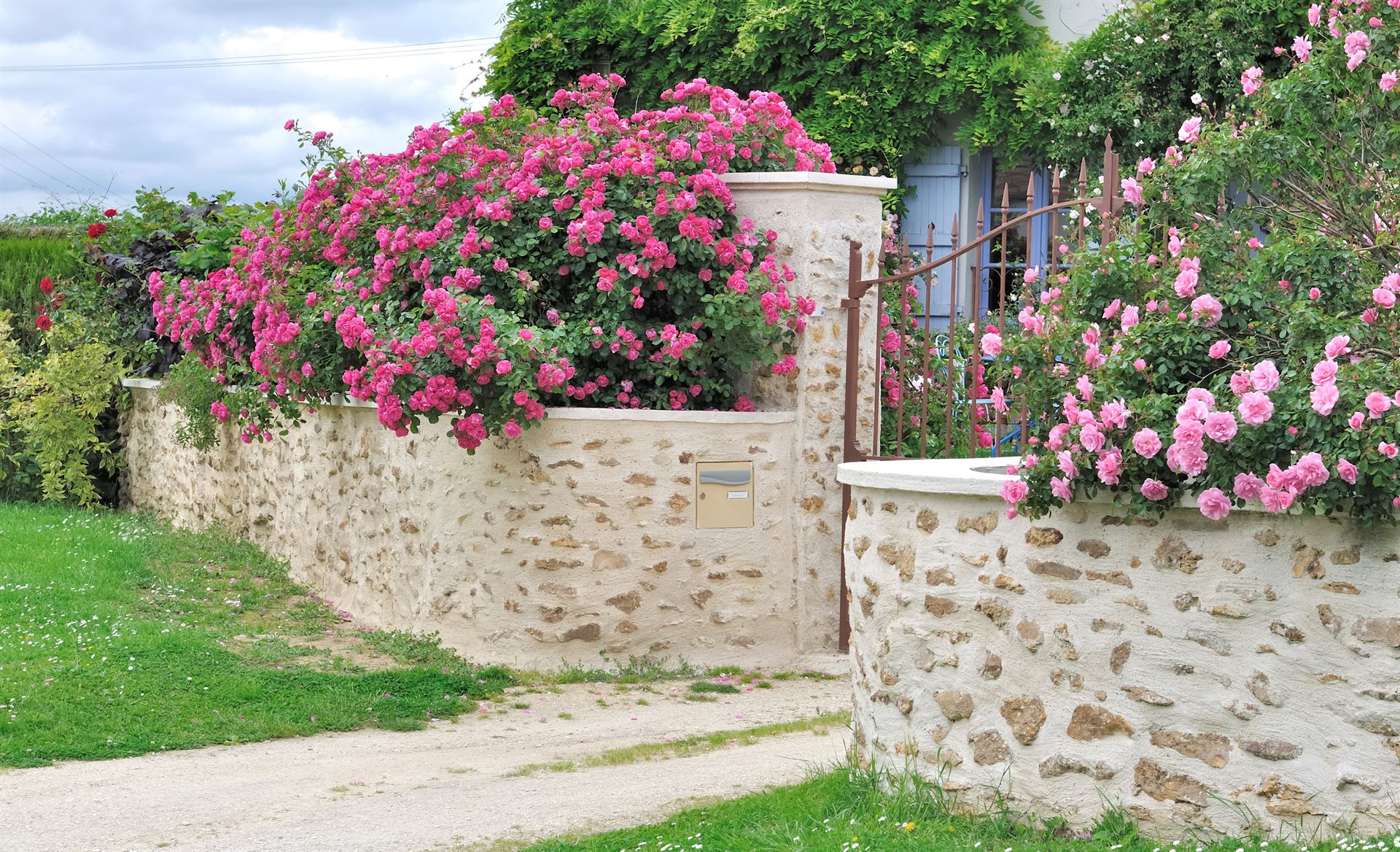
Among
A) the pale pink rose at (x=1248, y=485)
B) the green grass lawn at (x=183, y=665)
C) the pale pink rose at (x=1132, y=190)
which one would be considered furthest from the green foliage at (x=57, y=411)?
the pale pink rose at (x=1248, y=485)

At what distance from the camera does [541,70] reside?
50.6ft

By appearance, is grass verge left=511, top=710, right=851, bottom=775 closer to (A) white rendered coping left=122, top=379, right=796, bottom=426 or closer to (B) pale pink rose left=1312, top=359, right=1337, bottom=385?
(A) white rendered coping left=122, top=379, right=796, bottom=426

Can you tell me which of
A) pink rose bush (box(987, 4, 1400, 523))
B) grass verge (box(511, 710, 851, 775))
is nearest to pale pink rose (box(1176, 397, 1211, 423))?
pink rose bush (box(987, 4, 1400, 523))

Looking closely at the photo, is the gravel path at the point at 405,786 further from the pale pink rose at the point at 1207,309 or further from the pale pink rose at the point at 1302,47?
the pale pink rose at the point at 1302,47

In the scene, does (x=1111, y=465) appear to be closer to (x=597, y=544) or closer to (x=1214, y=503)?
(x=1214, y=503)

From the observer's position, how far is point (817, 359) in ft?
25.4

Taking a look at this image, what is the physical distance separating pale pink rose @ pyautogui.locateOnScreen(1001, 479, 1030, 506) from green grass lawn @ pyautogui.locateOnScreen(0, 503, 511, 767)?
3.25m

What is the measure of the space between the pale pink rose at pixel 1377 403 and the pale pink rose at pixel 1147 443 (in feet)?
1.89

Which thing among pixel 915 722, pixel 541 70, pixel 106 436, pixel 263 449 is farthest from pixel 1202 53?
pixel 106 436

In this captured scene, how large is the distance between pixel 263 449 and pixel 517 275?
395 cm

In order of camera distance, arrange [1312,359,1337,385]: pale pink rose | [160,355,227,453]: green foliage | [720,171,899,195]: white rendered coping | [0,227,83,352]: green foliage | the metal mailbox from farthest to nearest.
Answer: [0,227,83,352]: green foliage < [160,355,227,453]: green foliage < [720,171,899,195]: white rendered coping < the metal mailbox < [1312,359,1337,385]: pale pink rose

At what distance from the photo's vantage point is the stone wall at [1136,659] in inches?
162

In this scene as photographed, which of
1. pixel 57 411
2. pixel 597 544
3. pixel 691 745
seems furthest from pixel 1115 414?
pixel 57 411

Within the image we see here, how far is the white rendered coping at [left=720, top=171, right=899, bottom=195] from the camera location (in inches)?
303
